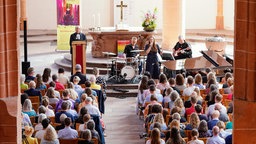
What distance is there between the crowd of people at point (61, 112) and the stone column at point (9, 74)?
2798 millimetres

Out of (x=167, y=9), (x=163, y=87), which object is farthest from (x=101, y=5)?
(x=163, y=87)

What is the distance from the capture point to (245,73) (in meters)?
8.06

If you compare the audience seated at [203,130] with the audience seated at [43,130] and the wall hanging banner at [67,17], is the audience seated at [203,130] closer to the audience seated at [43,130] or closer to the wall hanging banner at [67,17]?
the audience seated at [43,130]

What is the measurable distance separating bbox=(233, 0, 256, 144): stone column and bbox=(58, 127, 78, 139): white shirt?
179 inches

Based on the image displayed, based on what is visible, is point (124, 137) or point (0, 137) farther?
point (124, 137)

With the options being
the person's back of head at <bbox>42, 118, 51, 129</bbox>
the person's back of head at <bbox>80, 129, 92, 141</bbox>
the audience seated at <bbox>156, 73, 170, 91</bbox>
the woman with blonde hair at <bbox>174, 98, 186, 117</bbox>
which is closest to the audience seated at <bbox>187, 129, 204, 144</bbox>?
the person's back of head at <bbox>80, 129, 92, 141</bbox>

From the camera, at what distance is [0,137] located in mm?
8383

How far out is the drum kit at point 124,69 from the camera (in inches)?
763

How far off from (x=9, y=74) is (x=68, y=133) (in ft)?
12.4

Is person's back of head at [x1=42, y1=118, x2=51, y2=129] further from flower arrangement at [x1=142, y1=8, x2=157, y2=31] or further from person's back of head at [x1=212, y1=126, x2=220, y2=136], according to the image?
flower arrangement at [x1=142, y1=8, x2=157, y2=31]

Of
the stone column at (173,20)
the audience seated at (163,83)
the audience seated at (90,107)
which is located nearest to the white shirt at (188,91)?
the audience seated at (163,83)

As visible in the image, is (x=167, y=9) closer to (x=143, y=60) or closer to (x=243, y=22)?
(x=143, y=60)

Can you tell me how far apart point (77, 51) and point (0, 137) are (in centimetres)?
1012

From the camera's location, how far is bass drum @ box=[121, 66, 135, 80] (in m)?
19.2
